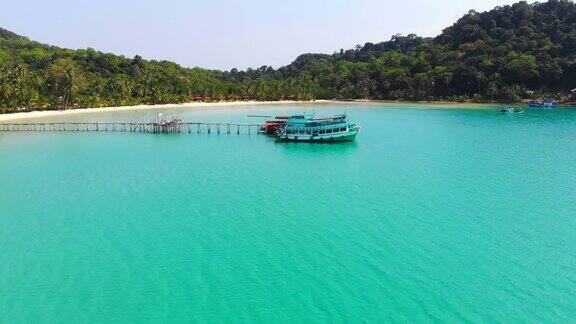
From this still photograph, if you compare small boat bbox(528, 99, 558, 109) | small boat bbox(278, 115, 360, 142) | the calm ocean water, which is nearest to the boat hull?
small boat bbox(278, 115, 360, 142)

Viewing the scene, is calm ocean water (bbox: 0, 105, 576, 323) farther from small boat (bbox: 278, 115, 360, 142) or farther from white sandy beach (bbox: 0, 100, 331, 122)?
white sandy beach (bbox: 0, 100, 331, 122)

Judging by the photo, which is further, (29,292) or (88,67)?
(88,67)

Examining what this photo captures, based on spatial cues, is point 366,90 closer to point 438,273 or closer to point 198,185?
point 198,185

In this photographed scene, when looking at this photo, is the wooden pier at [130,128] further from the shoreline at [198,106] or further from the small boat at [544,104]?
the small boat at [544,104]

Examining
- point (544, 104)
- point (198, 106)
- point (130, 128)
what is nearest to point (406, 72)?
point (544, 104)

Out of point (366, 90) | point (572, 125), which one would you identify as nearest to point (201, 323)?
point (572, 125)
